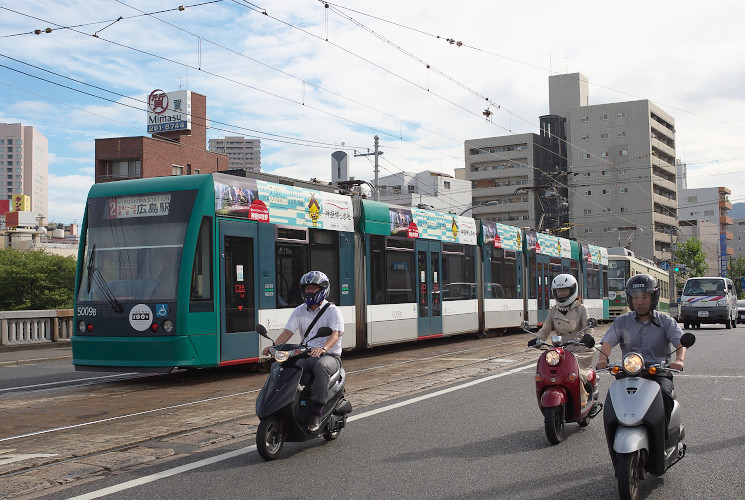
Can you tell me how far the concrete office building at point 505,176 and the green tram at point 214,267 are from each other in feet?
287

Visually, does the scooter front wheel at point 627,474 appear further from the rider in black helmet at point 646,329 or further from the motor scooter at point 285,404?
the motor scooter at point 285,404

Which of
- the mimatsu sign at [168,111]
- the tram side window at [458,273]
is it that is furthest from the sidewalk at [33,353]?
the mimatsu sign at [168,111]

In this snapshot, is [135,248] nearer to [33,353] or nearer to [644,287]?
[644,287]

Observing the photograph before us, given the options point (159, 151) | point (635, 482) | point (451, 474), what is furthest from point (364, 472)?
point (159, 151)

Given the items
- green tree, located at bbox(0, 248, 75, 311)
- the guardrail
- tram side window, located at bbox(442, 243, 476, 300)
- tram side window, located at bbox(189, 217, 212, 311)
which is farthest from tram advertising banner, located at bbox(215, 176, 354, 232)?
green tree, located at bbox(0, 248, 75, 311)

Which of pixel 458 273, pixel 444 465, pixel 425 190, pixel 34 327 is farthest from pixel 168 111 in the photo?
pixel 444 465

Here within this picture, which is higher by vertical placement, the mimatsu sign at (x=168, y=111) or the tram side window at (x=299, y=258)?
the mimatsu sign at (x=168, y=111)

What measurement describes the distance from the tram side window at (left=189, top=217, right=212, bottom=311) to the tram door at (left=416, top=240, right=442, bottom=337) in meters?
A: 7.40

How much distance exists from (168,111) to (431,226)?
181ft

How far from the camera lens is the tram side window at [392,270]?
17.1 meters

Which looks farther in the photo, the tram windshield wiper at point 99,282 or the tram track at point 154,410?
the tram windshield wiper at point 99,282

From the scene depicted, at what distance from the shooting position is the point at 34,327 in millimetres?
21438

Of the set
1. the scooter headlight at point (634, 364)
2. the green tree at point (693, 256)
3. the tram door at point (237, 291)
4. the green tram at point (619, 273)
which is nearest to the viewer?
the scooter headlight at point (634, 364)

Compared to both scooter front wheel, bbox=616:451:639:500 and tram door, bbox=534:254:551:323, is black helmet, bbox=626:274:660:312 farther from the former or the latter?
tram door, bbox=534:254:551:323
